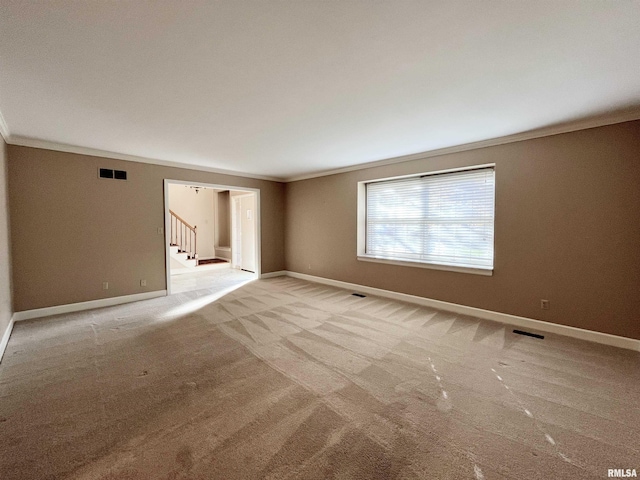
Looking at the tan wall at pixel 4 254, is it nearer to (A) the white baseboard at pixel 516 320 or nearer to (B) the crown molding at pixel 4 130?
(B) the crown molding at pixel 4 130

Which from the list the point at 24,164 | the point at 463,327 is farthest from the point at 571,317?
the point at 24,164

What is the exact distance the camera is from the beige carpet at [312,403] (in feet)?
5.06

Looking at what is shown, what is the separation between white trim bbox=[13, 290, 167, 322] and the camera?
385 centimetres

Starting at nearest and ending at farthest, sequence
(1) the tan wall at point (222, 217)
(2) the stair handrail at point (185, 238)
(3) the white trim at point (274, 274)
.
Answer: (3) the white trim at point (274, 274) < (2) the stair handrail at point (185, 238) < (1) the tan wall at point (222, 217)

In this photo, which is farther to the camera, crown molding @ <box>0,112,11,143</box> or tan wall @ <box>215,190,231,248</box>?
tan wall @ <box>215,190,231,248</box>

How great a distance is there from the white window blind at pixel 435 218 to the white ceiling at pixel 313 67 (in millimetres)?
909

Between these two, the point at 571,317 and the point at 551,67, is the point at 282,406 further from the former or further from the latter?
the point at 571,317

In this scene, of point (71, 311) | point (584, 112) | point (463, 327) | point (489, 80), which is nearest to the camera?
point (489, 80)

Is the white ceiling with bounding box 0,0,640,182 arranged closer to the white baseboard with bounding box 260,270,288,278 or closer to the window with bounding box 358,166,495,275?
the window with bounding box 358,166,495,275

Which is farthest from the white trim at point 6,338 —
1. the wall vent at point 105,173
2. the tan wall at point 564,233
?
the tan wall at point 564,233

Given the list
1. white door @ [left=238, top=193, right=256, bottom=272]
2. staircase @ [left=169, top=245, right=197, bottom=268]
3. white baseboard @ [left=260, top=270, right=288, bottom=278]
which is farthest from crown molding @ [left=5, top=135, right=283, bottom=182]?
staircase @ [left=169, top=245, right=197, bottom=268]

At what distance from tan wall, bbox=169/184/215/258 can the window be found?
7.36m

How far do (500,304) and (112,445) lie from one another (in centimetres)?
444

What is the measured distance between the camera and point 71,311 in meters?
4.17
